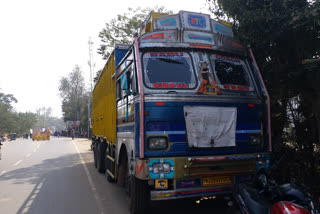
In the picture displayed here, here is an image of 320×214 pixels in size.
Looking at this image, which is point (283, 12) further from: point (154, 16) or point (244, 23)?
point (154, 16)

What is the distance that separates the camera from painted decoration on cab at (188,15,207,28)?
5.43m

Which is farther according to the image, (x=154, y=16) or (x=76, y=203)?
(x=76, y=203)

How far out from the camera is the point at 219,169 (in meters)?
4.84

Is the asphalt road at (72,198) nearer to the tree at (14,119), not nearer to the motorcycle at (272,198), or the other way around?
the motorcycle at (272,198)

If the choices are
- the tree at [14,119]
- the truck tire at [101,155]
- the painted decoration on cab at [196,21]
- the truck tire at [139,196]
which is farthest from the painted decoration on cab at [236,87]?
the tree at [14,119]

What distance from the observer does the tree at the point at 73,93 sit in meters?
71.4

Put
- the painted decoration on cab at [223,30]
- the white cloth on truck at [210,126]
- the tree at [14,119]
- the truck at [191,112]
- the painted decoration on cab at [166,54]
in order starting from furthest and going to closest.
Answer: the tree at [14,119] < the painted decoration on cab at [223,30] < the painted decoration on cab at [166,54] < the white cloth on truck at [210,126] < the truck at [191,112]

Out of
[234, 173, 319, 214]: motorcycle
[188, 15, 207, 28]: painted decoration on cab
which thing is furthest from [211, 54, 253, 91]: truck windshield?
[234, 173, 319, 214]: motorcycle

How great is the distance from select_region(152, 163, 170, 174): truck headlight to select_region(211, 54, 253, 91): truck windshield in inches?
65.6

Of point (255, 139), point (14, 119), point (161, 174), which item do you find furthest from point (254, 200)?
point (14, 119)

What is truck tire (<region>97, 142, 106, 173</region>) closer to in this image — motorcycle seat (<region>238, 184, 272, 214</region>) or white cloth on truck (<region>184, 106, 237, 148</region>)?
white cloth on truck (<region>184, 106, 237, 148</region>)

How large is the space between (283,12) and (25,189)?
7.60m

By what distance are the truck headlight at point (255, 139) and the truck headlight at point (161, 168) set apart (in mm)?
1581

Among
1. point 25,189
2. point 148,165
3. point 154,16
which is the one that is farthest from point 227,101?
point 25,189
